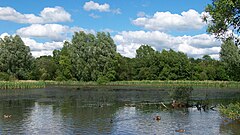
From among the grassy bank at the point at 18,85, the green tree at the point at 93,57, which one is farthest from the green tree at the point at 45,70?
A: the grassy bank at the point at 18,85

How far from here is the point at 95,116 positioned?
31.9 meters

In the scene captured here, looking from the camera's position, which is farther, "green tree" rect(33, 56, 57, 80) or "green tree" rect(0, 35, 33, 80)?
"green tree" rect(33, 56, 57, 80)

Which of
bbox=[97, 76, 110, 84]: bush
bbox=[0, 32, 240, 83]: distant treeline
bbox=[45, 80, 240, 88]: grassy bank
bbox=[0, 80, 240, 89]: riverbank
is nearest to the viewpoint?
bbox=[0, 80, 240, 89]: riverbank

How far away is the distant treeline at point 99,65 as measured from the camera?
8825 cm

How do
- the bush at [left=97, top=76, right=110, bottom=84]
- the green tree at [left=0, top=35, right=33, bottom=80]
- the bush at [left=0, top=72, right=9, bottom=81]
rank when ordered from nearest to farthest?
the bush at [left=0, top=72, right=9, bottom=81], the green tree at [left=0, top=35, right=33, bottom=80], the bush at [left=97, top=76, right=110, bottom=84]

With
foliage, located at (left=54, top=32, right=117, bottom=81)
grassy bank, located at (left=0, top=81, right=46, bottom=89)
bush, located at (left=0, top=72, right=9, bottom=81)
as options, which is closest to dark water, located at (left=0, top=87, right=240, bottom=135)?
grassy bank, located at (left=0, top=81, right=46, bottom=89)

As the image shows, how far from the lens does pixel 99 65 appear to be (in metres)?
91.2

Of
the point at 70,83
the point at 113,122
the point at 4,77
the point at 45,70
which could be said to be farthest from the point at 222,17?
the point at 45,70

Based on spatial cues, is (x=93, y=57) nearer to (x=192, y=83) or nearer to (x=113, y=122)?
(x=192, y=83)

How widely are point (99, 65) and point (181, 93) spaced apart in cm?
5553

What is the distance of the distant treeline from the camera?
88250mm

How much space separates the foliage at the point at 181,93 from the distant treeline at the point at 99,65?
45.2 meters

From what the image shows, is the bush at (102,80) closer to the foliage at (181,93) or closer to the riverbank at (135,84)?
the riverbank at (135,84)

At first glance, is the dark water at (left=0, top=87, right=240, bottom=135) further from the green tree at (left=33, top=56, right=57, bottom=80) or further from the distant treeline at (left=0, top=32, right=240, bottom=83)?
the green tree at (left=33, top=56, right=57, bottom=80)
